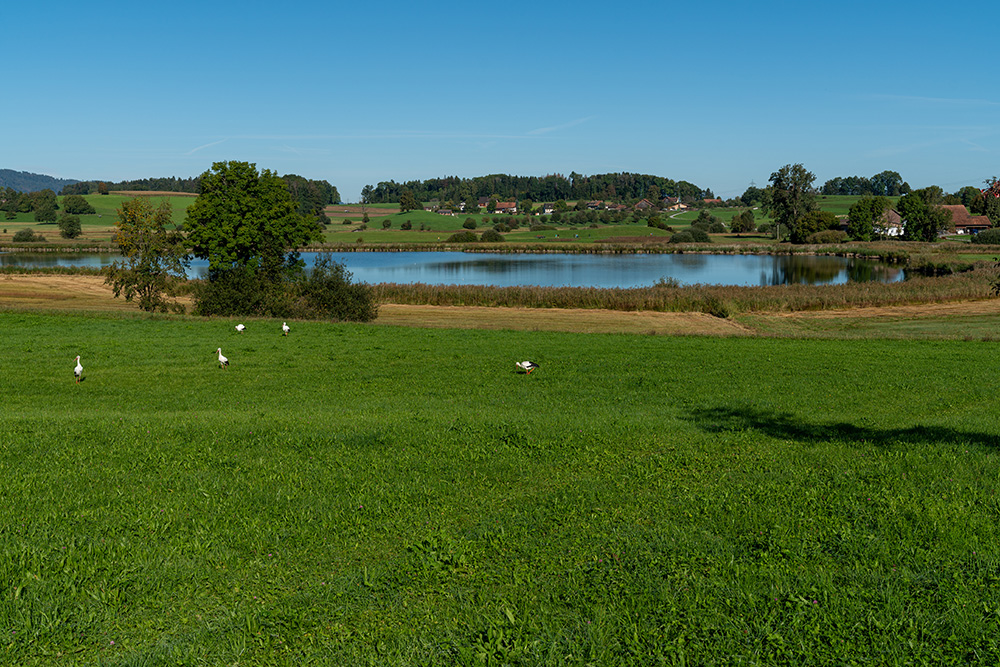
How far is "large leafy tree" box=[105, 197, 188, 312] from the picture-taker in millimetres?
48750

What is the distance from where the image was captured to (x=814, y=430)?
14.7m

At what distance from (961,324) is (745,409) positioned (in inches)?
1475

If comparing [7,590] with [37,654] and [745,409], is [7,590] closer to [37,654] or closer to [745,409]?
[37,654]

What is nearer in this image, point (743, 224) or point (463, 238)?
point (463, 238)

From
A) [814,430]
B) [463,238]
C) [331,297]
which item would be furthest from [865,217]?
[814,430]

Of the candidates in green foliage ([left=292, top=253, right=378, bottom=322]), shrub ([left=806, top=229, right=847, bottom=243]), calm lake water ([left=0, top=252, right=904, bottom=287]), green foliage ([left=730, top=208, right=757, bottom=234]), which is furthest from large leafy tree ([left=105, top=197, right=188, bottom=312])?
green foliage ([left=730, top=208, right=757, bottom=234])

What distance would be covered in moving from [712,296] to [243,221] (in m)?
36.6

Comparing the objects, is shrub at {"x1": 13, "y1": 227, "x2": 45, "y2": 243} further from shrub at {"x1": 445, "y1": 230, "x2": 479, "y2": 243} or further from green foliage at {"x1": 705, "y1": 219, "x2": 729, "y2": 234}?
green foliage at {"x1": 705, "y1": 219, "x2": 729, "y2": 234}

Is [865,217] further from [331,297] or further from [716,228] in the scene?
[331,297]

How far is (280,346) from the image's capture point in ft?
103

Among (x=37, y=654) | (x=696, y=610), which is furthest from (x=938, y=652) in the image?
(x=37, y=654)

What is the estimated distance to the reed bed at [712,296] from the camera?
189ft

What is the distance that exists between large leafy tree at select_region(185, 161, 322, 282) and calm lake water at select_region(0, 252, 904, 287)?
3444 cm

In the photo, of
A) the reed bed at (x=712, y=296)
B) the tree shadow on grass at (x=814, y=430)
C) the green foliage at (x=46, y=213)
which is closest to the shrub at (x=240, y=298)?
the reed bed at (x=712, y=296)
